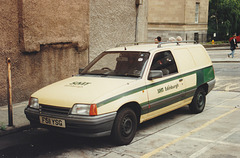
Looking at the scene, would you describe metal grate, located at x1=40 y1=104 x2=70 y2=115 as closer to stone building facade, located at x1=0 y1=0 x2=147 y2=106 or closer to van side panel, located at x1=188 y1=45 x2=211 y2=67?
stone building facade, located at x1=0 y1=0 x2=147 y2=106

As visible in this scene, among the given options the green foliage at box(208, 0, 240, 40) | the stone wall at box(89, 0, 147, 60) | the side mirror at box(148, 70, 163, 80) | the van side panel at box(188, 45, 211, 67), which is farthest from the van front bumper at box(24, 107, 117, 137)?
the green foliage at box(208, 0, 240, 40)

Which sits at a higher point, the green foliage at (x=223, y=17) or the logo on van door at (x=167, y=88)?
the green foliage at (x=223, y=17)

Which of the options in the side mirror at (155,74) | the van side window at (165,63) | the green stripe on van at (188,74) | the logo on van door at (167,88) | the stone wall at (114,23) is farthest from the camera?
the stone wall at (114,23)

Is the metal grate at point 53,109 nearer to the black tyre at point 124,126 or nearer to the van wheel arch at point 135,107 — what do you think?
the black tyre at point 124,126

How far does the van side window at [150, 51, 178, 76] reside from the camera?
663cm

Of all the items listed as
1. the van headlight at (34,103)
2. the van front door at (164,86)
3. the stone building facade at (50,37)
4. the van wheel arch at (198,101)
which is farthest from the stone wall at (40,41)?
the van wheel arch at (198,101)

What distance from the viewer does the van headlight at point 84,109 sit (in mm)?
5172

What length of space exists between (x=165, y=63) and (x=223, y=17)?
124 feet

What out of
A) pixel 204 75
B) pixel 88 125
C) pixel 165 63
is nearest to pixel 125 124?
pixel 88 125

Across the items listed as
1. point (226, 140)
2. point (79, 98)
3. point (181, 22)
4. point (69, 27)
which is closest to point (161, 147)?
point (226, 140)

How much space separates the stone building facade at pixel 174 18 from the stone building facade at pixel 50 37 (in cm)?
2456

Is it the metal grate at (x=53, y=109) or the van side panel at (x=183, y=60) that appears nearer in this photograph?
the metal grate at (x=53, y=109)

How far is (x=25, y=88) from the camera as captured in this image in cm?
929

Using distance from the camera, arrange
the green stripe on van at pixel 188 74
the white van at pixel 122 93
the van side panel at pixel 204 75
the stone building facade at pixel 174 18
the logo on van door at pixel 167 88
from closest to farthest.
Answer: the white van at pixel 122 93 < the green stripe on van at pixel 188 74 < the logo on van door at pixel 167 88 < the van side panel at pixel 204 75 < the stone building facade at pixel 174 18
